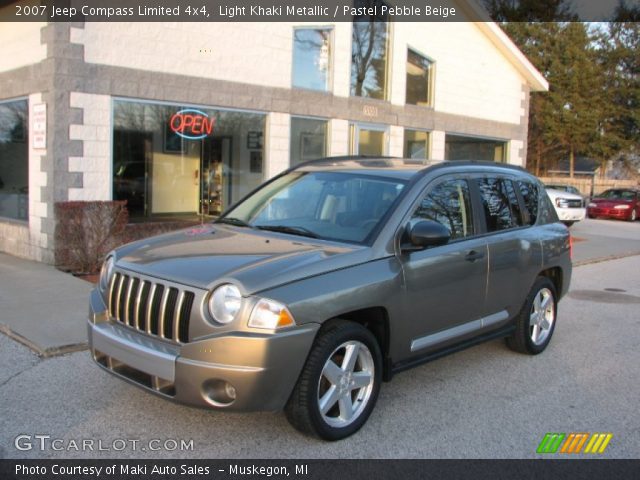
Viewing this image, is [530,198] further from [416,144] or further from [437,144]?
[437,144]

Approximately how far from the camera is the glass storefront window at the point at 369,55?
1419cm

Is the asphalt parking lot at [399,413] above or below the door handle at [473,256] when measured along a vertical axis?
below

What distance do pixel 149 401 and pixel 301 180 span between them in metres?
2.14

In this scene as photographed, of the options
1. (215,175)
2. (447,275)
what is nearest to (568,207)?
(215,175)

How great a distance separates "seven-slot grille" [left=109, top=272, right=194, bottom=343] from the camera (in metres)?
3.82

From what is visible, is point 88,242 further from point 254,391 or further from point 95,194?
point 254,391

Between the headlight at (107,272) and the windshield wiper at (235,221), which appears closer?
the headlight at (107,272)

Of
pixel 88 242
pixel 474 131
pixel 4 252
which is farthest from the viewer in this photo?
pixel 474 131

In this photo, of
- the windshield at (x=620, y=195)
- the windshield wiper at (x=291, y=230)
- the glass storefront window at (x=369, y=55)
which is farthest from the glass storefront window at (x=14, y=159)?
the windshield at (x=620, y=195)

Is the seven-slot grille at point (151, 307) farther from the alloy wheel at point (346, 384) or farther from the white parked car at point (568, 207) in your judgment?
the white parked car at point (568, 207)

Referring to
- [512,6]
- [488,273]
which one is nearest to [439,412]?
[488,273]

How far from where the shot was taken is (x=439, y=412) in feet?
15.4

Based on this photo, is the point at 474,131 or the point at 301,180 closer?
the point at 301,180

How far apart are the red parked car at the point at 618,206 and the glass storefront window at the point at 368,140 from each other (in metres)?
18.0
